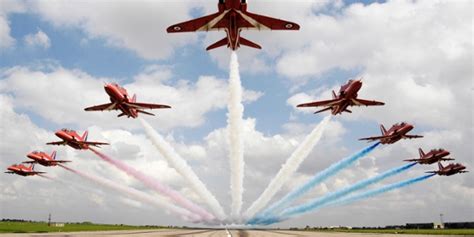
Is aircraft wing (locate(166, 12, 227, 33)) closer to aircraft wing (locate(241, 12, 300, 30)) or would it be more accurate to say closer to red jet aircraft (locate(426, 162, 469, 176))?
aircraft wing (locate(241, 12, 300, 30))

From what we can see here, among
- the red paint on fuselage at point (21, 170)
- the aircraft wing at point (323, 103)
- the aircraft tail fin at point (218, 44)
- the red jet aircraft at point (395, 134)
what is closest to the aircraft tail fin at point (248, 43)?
the aircraft tail fin at point (218, 44)

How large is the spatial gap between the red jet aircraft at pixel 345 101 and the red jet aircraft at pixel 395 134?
453 inches

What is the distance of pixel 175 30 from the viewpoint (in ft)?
161

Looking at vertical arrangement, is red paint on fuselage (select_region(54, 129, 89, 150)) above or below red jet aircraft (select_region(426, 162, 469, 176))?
above

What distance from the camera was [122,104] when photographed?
66.1m

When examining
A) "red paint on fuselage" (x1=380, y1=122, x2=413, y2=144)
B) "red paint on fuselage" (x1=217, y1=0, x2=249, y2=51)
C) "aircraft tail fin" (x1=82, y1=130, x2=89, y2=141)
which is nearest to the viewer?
"red paint on fuselage" (x1=217, y1=0, x2=249, y2=51)

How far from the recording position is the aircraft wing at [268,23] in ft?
153

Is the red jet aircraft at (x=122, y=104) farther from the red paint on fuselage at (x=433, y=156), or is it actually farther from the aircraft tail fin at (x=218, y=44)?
the red paint on fuselage at (x=433, y=156)

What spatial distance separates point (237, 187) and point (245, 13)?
30995 millimetres

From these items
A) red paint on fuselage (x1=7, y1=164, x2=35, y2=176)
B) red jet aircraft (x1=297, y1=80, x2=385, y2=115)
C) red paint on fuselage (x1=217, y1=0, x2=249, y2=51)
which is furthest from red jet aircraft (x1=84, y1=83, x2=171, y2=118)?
red paint on fuselage (x1=7, y1=164, x2=35, y2=176)

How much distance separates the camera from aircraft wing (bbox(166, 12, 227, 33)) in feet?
151

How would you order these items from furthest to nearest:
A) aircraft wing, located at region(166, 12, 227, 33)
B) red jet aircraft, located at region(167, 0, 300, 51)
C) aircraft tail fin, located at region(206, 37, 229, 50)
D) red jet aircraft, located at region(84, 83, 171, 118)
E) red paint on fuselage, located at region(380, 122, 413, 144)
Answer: red paint on fuselage, located at region(380, 122, 413, 144) → red jet aircraft, located at region(84, 83, 171, 118) → aircraft tail fin, located at region(206, 37, 229, 50) → aircraft wing, located at region(166, 12, 227, 33) → red jet aircraft, located at region(167, 0, 300, 51)

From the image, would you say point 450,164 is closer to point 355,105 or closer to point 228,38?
point 355,105

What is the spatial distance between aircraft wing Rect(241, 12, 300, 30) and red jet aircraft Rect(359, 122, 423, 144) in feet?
136
